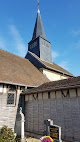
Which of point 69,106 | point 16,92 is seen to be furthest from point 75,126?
point 16,92

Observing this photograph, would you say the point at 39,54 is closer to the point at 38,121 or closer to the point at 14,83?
the point at 14,83

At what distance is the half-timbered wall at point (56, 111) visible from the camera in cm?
645

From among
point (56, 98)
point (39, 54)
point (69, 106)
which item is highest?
point (39, 54)

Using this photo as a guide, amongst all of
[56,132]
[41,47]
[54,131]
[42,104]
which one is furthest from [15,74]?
[41,47]

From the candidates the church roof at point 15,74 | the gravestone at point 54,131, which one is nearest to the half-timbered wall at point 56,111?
the gravestone at point 54,131

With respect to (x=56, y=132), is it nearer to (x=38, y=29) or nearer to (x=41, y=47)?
(x=41, y=47)

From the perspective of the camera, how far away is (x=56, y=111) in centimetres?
741

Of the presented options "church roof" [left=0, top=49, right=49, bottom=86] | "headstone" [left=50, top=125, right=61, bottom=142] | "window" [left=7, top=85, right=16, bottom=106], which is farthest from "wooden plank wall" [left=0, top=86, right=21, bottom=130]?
"headstone" [left=50, top=125, right=61, bottom=142]

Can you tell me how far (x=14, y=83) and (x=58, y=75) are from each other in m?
10.8

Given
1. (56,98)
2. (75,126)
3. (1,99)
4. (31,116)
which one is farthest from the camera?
(31,116)

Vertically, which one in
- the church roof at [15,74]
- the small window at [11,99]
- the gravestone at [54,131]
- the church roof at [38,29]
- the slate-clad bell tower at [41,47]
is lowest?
the gravestone at [54,131]

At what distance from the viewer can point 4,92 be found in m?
8.57

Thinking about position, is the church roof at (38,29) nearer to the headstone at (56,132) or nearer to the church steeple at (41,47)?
the church steeple at (41,47)

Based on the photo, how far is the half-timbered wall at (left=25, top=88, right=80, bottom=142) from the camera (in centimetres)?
645
